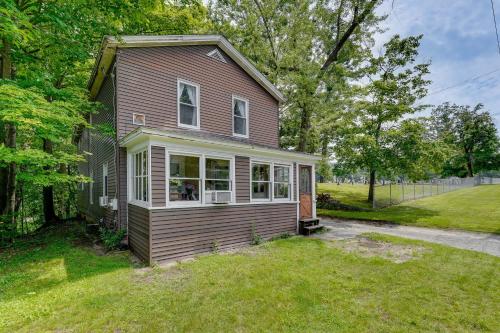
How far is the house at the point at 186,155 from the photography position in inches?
260

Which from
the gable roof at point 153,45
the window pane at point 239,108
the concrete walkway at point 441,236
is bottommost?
the concrete walkway at point 441,236

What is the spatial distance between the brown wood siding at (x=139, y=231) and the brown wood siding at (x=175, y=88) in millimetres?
2535

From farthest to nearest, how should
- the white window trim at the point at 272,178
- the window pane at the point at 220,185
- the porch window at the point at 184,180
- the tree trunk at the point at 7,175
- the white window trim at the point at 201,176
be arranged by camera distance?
the white window trim at the point at 272,178 → the window pane at the point at 220,185 → the tree trunk at the point at 7,175 → the porch window at the point at 184,180 → the white window trim at the point at 201,176

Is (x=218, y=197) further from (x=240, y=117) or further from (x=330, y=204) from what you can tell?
(x=330, y=204)

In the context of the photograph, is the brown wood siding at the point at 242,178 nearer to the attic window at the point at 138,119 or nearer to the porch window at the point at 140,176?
the porch window at the point at 140,176

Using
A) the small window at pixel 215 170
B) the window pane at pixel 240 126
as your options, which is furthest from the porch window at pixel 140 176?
the window pane at pixel 240 126

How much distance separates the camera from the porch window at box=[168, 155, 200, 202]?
756 cm

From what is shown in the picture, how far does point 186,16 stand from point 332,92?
1048 cm

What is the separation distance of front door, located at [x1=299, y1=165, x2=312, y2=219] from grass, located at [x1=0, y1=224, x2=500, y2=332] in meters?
A: 3.78

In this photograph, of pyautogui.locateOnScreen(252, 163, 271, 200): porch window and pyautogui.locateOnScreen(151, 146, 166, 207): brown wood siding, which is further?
pyautogui.locateOnScreen(252, 163, 271, 200): porch window

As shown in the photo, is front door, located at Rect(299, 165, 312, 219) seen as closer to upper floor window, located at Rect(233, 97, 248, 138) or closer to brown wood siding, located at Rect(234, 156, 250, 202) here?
upper floor window, located at Rect(233, 97, 248, 138)

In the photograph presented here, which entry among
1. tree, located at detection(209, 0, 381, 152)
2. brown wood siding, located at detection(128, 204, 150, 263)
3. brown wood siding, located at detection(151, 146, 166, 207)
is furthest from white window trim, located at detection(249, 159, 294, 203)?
tree, located at detection(209, 0, 381, 152)

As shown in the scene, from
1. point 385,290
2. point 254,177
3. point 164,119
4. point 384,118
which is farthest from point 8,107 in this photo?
point 384,118

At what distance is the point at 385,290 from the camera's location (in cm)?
491
